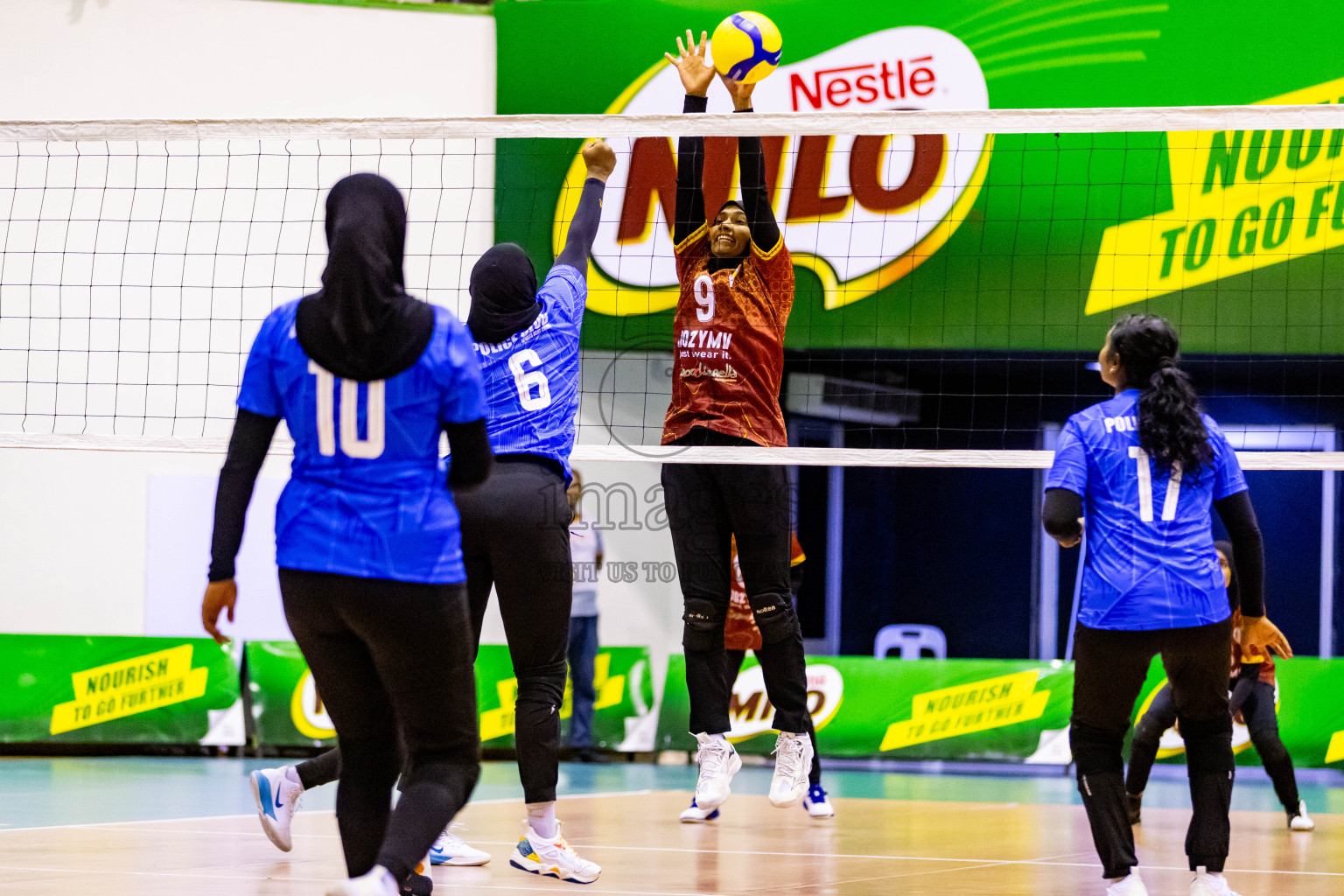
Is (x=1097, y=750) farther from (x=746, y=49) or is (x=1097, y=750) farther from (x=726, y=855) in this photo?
(x=746, y=49)

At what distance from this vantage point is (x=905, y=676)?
10289mm

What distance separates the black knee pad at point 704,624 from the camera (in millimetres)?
5848

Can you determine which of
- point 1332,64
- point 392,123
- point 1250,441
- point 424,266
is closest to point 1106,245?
point 1332,64

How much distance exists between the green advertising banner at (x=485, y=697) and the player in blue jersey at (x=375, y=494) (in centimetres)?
720

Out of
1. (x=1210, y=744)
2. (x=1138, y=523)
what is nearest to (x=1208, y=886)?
(x=1210, y=744)

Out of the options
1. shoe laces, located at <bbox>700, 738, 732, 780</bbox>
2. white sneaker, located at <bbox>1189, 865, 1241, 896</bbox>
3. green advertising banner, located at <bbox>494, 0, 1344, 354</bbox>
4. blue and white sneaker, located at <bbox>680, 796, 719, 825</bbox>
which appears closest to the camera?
white sneaker, located at <bbox>1189, 865, 1241, 896</bbox>

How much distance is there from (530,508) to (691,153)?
207cm

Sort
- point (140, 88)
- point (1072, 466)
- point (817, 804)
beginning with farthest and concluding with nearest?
point (140, 88) < point (817, 804) < point (1072, 466)

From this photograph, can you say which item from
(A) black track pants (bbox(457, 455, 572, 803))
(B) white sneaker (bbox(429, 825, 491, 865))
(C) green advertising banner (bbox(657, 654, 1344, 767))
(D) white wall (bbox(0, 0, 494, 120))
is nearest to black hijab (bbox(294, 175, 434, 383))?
(A) black track pants (bbox(457, 455, 572, 803))

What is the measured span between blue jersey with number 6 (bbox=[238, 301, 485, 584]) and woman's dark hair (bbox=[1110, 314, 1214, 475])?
2116mm

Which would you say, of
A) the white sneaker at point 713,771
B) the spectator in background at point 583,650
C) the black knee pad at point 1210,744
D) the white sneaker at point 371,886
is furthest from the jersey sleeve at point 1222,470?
the spectator in background at point 583,650

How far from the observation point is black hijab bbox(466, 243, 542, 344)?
182 inches

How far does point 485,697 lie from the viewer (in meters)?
10.4

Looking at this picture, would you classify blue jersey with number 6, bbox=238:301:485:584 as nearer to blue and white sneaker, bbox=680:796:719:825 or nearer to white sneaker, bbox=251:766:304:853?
white sneaker, bbox=251:766:304:853
